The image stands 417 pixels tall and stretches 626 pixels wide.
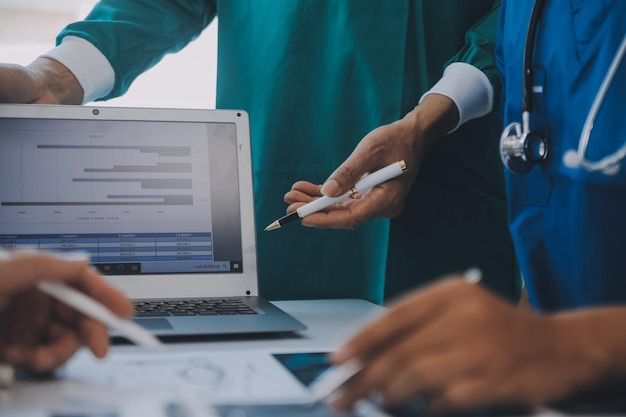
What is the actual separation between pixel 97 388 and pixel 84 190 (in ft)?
1.53

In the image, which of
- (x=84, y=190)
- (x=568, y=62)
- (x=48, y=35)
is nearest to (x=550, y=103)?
(x=568, y=62)

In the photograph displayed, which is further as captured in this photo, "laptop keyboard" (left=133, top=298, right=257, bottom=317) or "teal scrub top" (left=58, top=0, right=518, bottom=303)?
"teal scrub top" (left=58, top=0, right=518, bottom=303)

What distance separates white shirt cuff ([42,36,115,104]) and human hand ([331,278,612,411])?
2.59 feet

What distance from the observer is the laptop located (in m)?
0.95

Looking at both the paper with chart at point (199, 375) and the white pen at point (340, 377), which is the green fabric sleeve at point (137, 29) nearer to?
the paper with chart at point (199, 375)

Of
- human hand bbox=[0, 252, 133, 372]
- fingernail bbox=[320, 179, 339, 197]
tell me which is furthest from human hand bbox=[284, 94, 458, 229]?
human hand bbox=[0, 252, 133, 372]

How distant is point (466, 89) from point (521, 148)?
22 cm

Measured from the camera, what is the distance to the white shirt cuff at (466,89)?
1.06m

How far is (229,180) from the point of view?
102 cm

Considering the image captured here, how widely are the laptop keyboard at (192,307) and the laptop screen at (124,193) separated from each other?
50 millimetres

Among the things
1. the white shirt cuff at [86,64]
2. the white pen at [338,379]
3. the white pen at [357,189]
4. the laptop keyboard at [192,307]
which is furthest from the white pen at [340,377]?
the white shirt cuff at [86,64]

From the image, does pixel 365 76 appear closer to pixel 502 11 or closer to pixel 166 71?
pixel 502 11

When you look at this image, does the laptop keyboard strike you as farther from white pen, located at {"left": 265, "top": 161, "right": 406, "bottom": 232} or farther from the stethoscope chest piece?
the stethoscope chest piece

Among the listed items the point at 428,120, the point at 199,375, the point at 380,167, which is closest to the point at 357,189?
the point at 380,167
